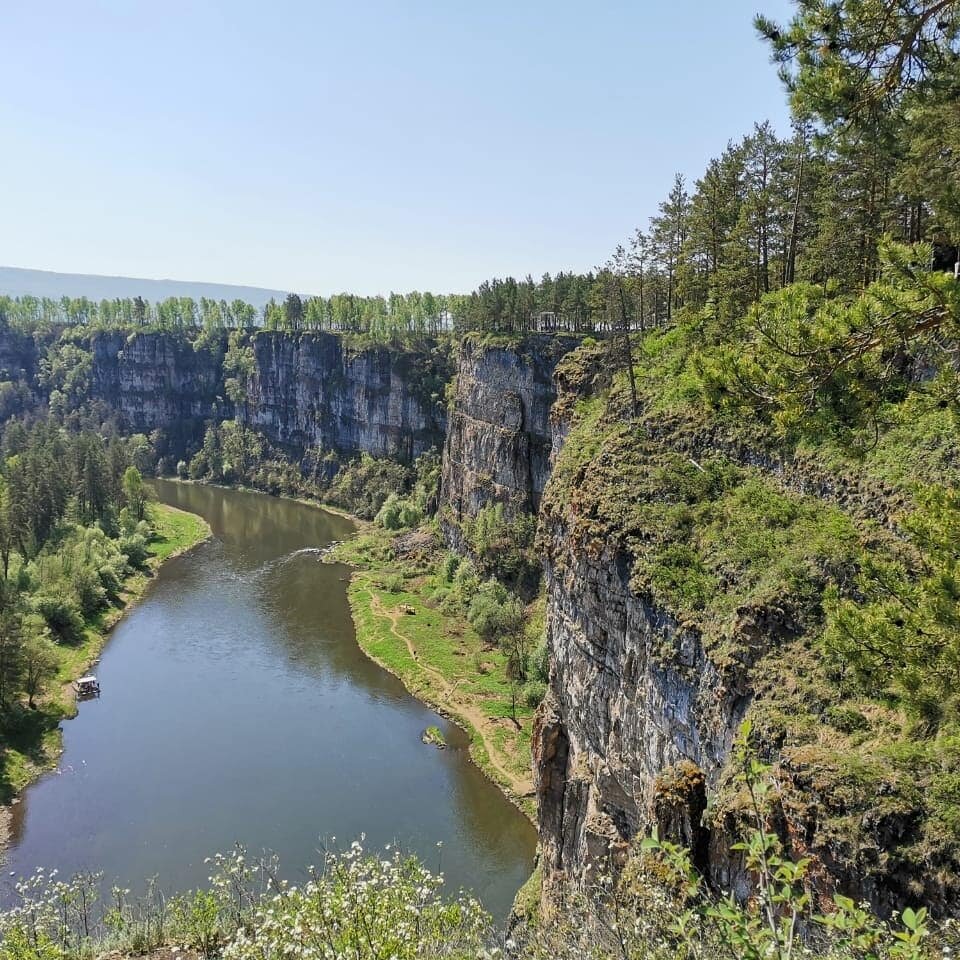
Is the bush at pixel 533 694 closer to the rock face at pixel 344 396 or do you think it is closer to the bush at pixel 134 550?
the bush at pixel 134 550

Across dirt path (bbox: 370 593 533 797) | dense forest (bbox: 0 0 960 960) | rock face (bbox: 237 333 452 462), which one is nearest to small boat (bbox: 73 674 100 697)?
dense forest (bbox: 0 0 960 960)

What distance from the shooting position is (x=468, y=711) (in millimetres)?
47688

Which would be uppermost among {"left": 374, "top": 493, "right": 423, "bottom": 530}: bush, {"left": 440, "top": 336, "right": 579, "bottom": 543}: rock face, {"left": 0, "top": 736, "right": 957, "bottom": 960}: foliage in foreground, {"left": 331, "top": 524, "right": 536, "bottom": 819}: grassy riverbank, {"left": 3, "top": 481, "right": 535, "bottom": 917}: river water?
{"left": 440, "top": 336, "right": 579, "bottom": 543}: rock face

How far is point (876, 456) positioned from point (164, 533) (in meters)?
84.1

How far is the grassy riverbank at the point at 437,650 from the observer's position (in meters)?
43.3

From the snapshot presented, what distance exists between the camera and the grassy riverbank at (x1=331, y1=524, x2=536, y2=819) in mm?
43312

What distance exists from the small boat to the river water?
0.97 m

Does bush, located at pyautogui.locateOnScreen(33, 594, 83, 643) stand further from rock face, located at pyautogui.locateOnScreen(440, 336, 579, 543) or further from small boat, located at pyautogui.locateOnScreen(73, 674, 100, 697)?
rock face, located at pyautogui.locateOnScreen(440, 336, 579, 543)

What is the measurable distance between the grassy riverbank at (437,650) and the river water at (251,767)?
1.27 meters

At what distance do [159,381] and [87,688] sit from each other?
104 m

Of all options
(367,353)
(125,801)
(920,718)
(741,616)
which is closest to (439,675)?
(125,801)

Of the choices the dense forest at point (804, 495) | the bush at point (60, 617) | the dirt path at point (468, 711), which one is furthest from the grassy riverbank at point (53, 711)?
the dirt path at point (468, 711)

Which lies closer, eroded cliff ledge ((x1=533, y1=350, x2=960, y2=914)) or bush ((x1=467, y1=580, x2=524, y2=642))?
eroded cliff ledge ((x1=533, y1=350, x2=960, y2=914))

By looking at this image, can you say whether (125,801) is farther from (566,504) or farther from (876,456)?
(876,456)
